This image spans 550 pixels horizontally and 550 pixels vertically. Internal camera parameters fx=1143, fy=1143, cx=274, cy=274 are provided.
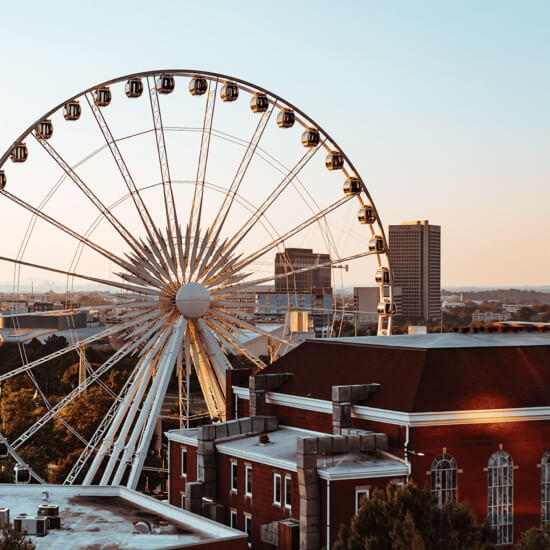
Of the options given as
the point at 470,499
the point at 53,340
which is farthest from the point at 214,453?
the point at 53,340

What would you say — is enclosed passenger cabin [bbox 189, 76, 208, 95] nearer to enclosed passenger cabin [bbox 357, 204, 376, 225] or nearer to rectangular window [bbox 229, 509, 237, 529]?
enclosed passenger cabin [bbox 357, 204, 376, 225]

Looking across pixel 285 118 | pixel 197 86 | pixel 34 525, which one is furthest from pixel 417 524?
pixel 197 86

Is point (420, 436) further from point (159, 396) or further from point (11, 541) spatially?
point (11, 541)

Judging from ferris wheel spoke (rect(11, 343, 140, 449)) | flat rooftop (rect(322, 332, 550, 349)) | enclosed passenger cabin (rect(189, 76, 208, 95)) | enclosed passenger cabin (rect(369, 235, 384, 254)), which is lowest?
ferris wheel spoke (rect(11, 343, 140, 449))

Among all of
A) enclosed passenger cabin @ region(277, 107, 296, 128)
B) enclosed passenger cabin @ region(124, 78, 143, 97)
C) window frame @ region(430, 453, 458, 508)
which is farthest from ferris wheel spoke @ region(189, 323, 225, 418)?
window frame @ region(430, 453, 458, 508)

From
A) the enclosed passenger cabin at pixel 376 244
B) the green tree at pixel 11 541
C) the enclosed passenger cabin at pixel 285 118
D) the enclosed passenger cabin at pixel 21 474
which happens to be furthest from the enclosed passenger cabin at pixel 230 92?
the green tree at pixel 11 541

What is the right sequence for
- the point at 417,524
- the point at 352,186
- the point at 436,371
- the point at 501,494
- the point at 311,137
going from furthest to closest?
the point at 352,186 → the point at 311,137 → the point at 436,371 → the point at 501,494 → the point at 417,524

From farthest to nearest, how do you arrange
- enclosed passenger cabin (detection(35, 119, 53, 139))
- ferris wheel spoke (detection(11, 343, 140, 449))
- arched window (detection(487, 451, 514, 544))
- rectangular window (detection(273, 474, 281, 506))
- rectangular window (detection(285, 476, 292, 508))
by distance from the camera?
enclosed passenger cabin (detection(35, 119, 53, 139)) < ferris wheel spoke (detection(11, 343, 140, 449)) < rectangular window (detection(273, 474, 281, 506)) < arched window (detection(487, 451, 514, 544)) < rectangular window (detection(285, 476, 292, 508))
